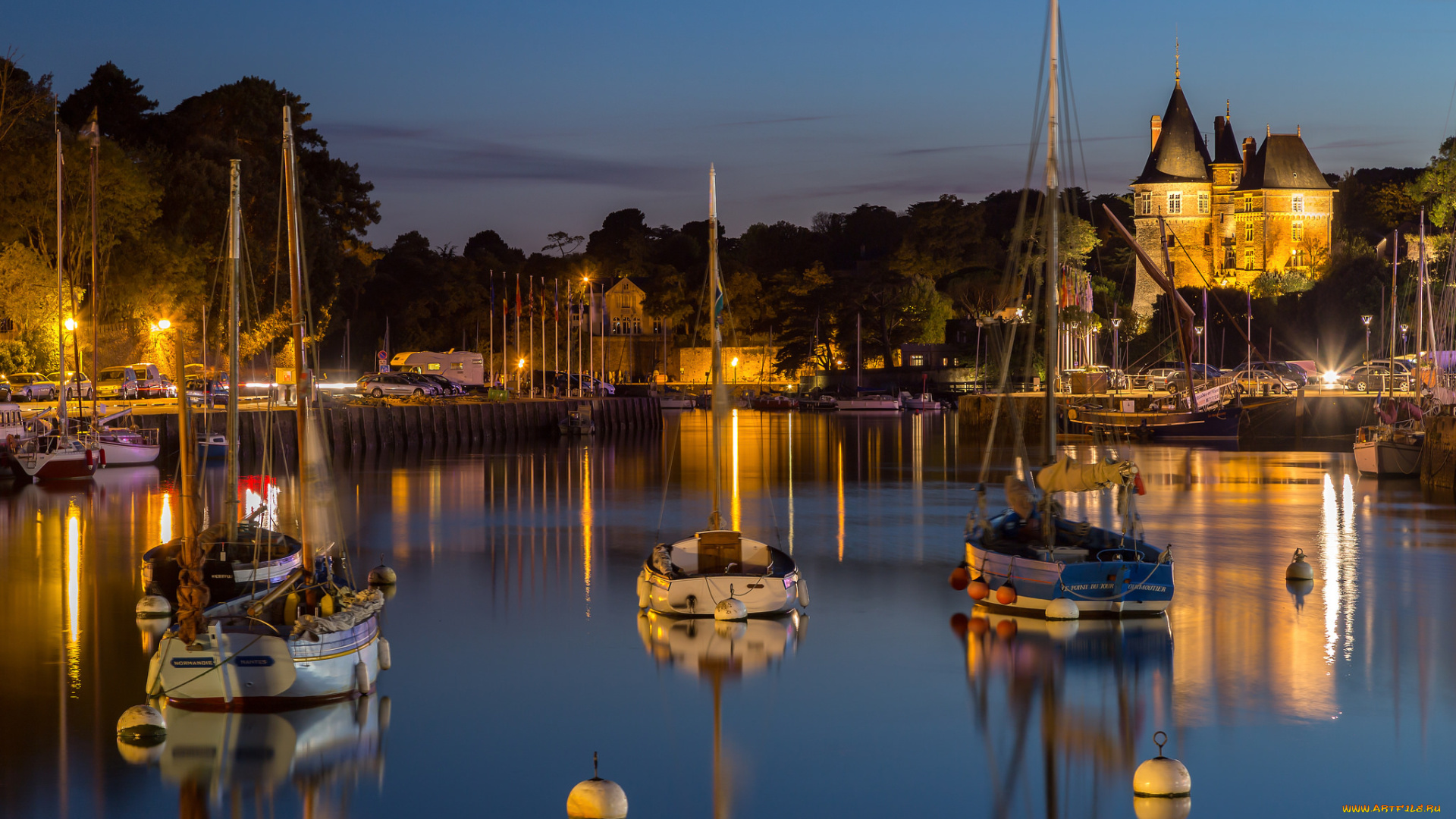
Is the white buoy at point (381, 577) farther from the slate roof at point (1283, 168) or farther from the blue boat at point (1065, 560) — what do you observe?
the slate roof at point (1283, 168)

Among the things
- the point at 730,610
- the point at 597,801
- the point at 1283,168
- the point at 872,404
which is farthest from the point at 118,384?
the point at 1283,168

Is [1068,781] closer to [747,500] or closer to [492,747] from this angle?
[492,747]

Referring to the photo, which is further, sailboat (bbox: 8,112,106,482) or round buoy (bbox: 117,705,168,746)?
sailboat (bbox: 8,112,106,482)

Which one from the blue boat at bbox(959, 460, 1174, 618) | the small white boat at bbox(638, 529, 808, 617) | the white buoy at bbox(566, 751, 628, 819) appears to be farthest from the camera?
the small white boat at bbox(638, 529, 808, 617)

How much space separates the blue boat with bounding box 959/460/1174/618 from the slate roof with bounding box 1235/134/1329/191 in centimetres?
10818

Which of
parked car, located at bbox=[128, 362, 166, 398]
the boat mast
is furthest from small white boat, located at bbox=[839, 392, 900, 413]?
the boat mast

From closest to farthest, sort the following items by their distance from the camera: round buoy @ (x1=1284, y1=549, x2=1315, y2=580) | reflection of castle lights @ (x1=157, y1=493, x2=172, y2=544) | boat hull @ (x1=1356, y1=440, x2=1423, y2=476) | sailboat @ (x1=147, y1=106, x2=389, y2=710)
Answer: sailboat @ (x1=147, y1=106, x2=389, y2=710)
round buoy @ (x1=1284, y1=549, x2=1315, y2=580)
reflection of castle lights @ (x1=157, y1=493, x2=172, y2=544)
boat hull @ (x1=1356, y1=440, x2=1423, y2=476)

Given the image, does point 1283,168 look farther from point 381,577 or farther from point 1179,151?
point 381,577

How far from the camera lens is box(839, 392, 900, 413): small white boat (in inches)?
4779

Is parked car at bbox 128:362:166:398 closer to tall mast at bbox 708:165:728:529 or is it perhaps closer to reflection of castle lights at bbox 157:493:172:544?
reflection of castle lights at bbox 157:493:172:544

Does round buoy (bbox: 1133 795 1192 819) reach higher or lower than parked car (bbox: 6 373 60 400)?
lower

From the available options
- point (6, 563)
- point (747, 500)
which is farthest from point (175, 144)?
point (6, 563)

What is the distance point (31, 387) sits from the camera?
57.4m

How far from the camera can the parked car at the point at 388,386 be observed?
80.7 meters
